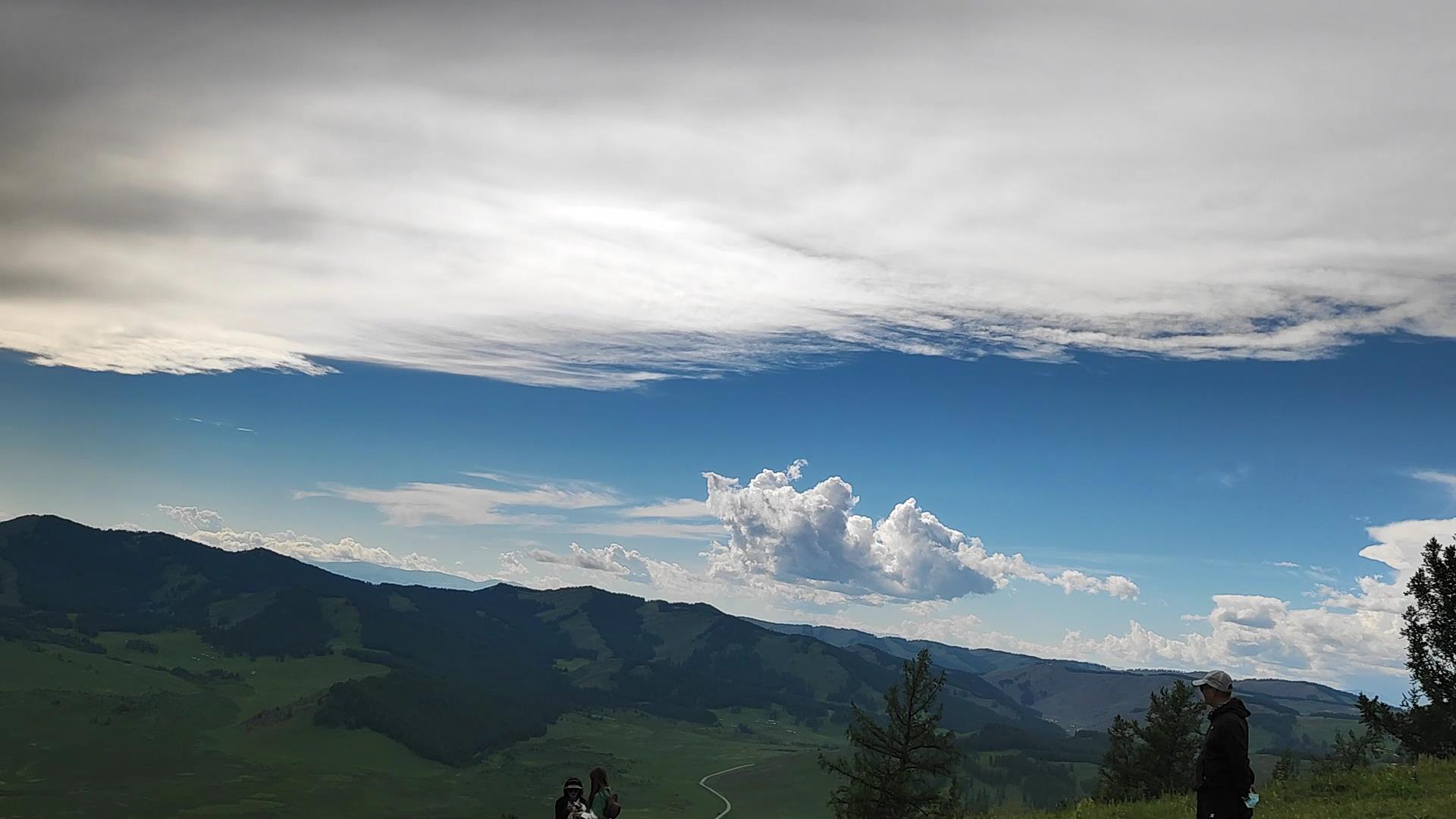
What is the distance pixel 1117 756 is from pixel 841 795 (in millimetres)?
30762

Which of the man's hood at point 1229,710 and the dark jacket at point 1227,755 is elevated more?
the man's hood at point 1229,710

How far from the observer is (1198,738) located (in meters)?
64.9

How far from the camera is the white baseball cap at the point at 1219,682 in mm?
15180

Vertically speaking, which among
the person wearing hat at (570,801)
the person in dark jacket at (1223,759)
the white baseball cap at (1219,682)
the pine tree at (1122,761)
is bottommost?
the pine tree at (1122,761)

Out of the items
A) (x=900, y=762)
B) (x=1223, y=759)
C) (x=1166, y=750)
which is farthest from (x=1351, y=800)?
(x=1166, y=750)

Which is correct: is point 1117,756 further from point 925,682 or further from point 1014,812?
point 1014,812

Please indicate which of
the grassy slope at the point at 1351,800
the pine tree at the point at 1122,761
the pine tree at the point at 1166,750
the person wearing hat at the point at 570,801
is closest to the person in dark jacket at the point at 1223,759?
the grassy slope at the point at 1351,800

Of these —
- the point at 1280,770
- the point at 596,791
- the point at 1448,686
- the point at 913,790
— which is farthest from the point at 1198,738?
the point at 596,791

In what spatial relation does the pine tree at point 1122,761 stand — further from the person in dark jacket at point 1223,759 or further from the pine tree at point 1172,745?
the person in dark jacket at point 1223,759

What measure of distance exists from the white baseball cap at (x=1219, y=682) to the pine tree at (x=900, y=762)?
36.6m

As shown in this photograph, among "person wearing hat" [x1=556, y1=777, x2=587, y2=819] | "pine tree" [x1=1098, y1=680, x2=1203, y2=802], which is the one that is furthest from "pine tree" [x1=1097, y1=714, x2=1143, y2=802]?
"person wearing hat" [x1=556, y1=777, x2=587, y2=819]

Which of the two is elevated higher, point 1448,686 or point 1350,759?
point 1448,686

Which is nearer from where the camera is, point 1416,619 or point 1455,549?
point 1455,549

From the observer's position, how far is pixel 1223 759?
49.2 feet
